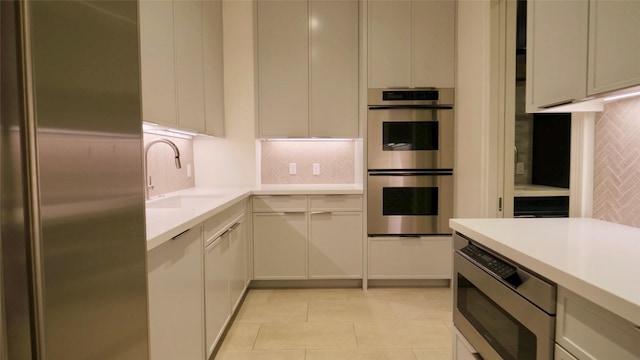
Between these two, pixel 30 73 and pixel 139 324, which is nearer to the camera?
pixel 30 73

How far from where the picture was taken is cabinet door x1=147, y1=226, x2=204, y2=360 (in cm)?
128

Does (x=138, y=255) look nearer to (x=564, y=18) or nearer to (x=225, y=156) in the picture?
(x=564, y=18)

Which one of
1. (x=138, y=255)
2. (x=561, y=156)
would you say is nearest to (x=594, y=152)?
(x=561, y=156)

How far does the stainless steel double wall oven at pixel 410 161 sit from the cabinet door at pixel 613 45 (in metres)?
1.92

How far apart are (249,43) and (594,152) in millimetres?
2954

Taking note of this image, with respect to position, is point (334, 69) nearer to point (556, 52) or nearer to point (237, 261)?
point (237, 261)

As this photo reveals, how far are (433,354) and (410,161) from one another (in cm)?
163

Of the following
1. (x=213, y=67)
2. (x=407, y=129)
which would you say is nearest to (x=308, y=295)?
(x=407, y=129)

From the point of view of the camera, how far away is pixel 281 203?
318 centimetres

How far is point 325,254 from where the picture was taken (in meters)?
3.21

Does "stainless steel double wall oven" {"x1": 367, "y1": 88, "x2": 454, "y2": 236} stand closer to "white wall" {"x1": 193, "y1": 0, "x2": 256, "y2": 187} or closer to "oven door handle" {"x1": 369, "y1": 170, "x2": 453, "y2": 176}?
"oven door handle" {"x1": 369, "y1": 170, "x2": 453, "y2": 176}

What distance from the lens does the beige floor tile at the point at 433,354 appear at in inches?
83.6

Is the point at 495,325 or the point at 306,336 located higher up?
the point at 495,325

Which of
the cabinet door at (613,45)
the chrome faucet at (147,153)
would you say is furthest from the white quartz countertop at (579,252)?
the chrome faucet at (147,153)
